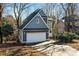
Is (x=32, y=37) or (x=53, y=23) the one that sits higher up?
(x=53, y=23)

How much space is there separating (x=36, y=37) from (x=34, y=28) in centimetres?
10

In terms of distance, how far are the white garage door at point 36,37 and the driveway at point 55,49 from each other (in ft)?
0.19

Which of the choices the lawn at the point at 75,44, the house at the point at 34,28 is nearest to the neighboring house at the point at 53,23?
the house at the point at 34,28

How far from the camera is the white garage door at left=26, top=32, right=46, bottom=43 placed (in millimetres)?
3406

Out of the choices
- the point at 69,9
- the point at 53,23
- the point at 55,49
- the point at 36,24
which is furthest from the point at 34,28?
the point at 69,9

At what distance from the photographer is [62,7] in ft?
11.2

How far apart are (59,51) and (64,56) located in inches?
3.1

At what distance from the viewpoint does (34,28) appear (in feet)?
11.2

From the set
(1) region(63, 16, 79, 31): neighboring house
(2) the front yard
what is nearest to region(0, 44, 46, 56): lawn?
(2) the front yard

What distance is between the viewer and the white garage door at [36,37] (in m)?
3.41

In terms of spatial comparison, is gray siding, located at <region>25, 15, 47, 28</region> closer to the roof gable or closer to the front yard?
the roof gable

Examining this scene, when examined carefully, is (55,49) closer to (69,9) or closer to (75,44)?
(75,44)

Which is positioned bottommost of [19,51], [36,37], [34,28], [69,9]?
[19,51]

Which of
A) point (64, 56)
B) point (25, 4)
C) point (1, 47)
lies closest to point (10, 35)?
point (1, 47)
